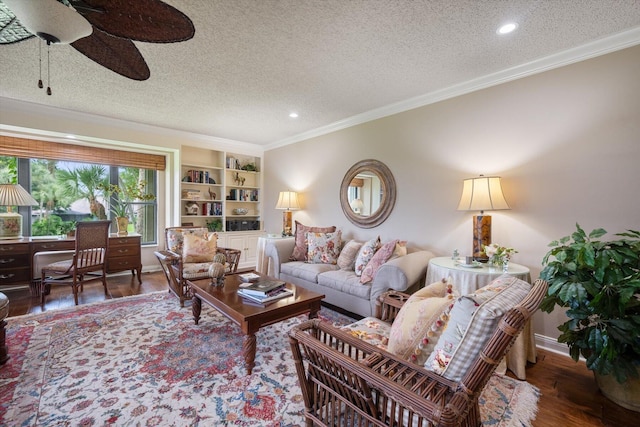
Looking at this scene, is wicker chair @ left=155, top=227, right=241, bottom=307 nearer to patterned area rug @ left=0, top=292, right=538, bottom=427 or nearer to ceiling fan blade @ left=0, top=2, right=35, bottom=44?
patterned area rug @ left=0, top=292, right=538, bottom=427

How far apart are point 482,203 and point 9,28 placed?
3.45m

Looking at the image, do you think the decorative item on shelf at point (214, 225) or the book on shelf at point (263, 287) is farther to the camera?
the decorative item on shelf at point (214, 225)

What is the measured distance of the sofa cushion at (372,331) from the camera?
1619mm

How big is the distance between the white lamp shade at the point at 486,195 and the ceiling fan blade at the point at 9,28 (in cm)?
328

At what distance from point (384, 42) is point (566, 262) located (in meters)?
2.03

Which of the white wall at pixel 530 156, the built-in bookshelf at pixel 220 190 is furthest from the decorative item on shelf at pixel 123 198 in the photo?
the white wall at pixel 530 156

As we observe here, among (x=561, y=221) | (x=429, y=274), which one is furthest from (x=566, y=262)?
(x=429, y=274)

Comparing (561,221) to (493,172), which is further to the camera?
(493,172)

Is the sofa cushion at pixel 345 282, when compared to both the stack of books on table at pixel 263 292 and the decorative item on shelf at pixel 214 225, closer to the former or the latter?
the stack of books on table at pixel 263 292

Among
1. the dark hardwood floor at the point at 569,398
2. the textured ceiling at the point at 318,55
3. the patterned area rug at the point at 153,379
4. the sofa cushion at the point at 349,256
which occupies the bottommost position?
the dark hardwood floor at the point at 569,398

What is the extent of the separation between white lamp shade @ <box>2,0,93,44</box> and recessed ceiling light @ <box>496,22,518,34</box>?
2.53 m

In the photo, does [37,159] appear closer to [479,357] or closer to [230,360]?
[230,360]

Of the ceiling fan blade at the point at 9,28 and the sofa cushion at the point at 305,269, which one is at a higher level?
the ceiling fan blade at the point at 9,28

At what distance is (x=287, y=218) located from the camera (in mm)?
4945
